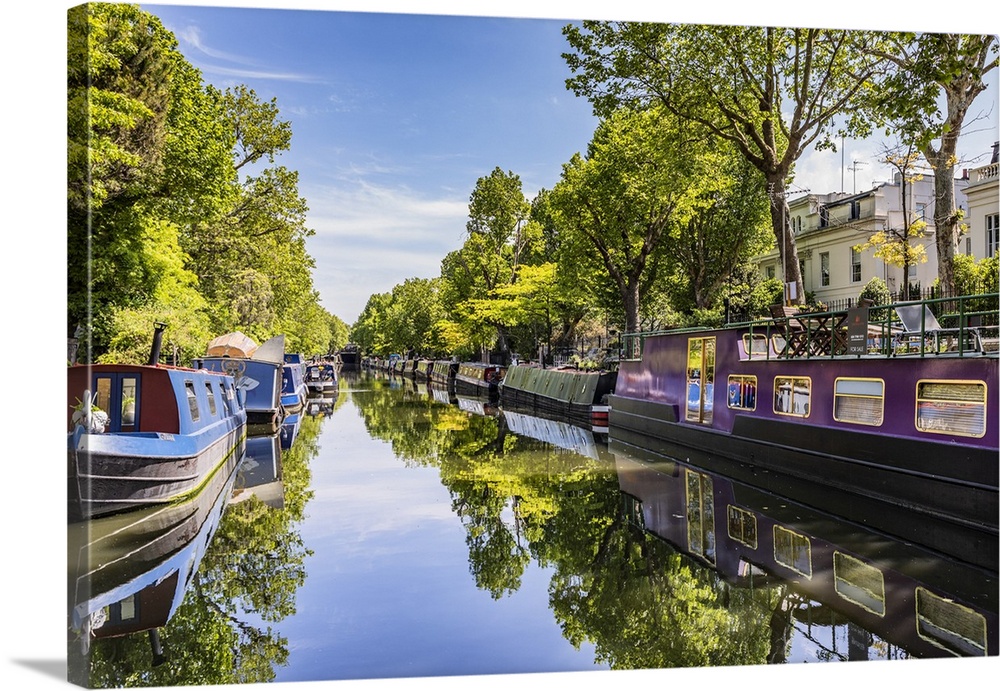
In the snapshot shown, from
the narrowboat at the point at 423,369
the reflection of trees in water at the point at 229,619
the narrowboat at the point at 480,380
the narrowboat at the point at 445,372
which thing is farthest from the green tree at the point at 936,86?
the narrowboat at the point at 423,369

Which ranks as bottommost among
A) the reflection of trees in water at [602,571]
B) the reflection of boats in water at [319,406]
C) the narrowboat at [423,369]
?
the reflection of boats in water at [319,406]

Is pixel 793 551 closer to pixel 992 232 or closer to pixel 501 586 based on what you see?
pixel 501 586

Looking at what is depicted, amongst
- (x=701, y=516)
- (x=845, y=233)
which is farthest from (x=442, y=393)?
(x=701, y=516)

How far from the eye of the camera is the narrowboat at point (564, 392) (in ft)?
87.2

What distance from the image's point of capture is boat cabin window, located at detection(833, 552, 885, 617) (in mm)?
7340

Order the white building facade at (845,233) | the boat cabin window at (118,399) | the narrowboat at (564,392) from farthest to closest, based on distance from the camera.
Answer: the white building facade at (845,233)
the narrowboat at (564,392)
the boat cabin window at (118,399)

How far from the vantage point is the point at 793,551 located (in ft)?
30.2

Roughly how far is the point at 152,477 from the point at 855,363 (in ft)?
34.6

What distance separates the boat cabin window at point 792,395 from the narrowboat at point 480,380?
27794 mm

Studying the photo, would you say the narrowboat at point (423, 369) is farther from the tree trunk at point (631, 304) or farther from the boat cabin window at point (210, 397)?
the boat cabin window at point (210, 397)

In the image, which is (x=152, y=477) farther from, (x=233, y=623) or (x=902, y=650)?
(x=902, y=650)

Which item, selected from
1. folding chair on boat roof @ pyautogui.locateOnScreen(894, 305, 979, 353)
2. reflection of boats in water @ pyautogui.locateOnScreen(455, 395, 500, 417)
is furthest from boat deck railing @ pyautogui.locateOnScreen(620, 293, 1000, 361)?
reflection of boats in water @ pyautogui.locateOnScreen(455, 395, 500, 417)

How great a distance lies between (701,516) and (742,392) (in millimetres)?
5351

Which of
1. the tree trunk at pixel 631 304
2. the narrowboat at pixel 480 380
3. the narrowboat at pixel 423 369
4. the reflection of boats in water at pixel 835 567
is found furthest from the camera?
the narrowboat at pixel 423 369
